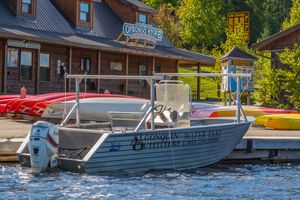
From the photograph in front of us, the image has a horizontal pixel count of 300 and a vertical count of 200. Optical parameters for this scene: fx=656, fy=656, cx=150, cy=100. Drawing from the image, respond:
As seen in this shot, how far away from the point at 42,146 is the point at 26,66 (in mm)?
17959

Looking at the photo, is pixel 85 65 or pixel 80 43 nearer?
pixel 80 43

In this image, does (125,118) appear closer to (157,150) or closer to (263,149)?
(157,150)

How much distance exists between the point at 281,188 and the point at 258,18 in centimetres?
7534

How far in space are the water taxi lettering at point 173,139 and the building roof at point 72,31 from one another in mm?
14283

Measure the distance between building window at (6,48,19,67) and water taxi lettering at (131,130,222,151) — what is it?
1645 cm

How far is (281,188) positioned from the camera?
1366 centimetres

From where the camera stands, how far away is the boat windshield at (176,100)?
1636cm

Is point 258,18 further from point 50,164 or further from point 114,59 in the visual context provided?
point 50,164

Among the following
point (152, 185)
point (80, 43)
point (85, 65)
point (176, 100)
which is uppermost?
point (80, 43)

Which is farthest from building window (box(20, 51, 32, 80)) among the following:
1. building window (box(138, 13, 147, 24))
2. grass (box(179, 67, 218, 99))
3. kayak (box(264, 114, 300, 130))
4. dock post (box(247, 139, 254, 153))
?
grass (box(179, 67, 218, 99))

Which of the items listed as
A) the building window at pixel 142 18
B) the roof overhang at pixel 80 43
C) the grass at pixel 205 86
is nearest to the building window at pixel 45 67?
the roof overhang at pixel 80 43

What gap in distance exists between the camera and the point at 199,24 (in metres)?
68.6

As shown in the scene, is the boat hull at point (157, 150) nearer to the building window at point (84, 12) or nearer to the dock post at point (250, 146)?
the dock post at point (250, 146)

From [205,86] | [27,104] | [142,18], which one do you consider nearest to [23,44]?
[27,104]
